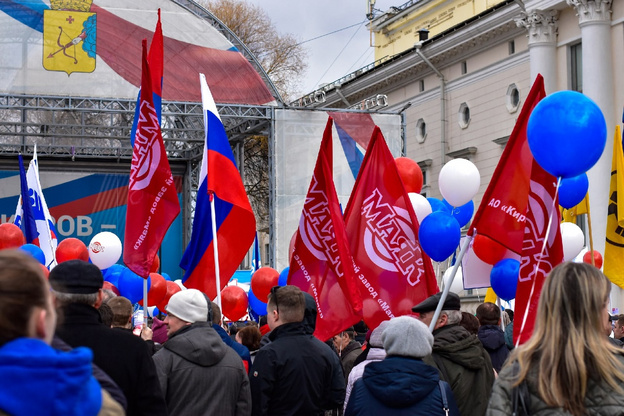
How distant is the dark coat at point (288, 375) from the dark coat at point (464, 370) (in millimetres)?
743

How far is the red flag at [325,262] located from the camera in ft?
24.8

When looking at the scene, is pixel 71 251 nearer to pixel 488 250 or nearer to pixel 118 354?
pixel 488 250

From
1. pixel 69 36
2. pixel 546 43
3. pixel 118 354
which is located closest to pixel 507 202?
pixel 118 354

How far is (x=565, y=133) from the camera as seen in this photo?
18.7 feet

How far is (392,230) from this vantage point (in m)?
7.96

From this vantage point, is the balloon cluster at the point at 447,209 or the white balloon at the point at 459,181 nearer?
the balloon cluster at the point at 447,209

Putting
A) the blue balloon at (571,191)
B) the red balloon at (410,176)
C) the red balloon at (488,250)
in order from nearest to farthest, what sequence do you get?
the red balloon at (488,250)
the blue balloon at (571,191)
the red balloon at (410,176)

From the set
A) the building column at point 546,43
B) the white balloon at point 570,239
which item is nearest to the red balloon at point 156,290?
the white balloon at point 570,239

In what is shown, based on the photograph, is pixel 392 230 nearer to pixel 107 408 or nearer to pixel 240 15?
pixel 107 408

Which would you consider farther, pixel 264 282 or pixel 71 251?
pixel 71 251

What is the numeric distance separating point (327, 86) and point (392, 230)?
3075 centimetres

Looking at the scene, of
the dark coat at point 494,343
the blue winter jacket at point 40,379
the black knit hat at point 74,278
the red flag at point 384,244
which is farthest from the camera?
the red flag at point 384,244

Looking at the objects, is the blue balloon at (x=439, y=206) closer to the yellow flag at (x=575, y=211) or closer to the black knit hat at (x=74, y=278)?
the yellow flag at (x=575, y=211)

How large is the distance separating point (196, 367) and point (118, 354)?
45.0 inches
